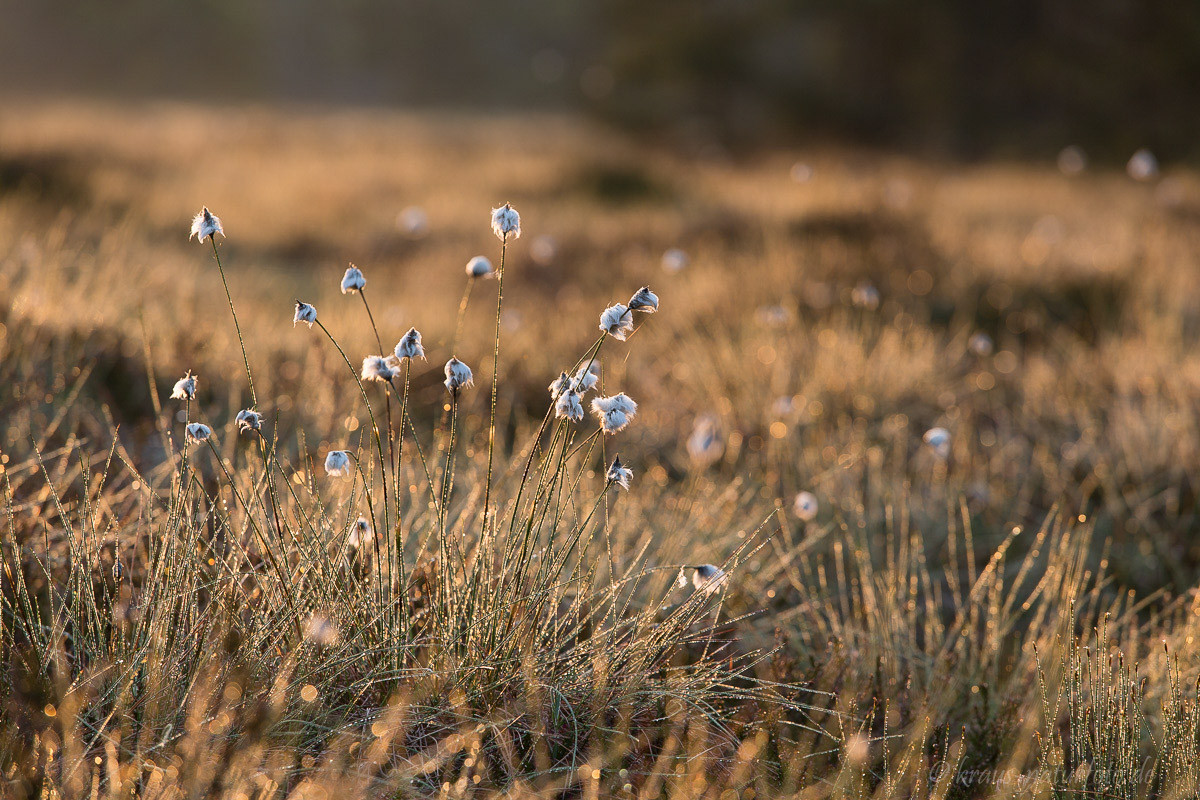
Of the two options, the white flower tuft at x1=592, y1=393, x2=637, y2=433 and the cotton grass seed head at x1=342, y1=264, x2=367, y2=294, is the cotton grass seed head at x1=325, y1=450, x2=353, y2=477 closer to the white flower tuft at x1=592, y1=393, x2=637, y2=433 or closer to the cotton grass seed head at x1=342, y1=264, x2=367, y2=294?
the cotton grass seed head at x1=342, y1=264, x2=367, y2=294

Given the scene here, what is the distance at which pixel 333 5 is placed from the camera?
128ft

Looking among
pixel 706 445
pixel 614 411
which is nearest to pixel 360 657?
pixel 614 411

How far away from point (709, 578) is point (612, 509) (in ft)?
3.72

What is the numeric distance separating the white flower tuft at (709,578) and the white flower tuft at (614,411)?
1.38 ft

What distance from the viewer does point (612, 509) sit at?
10.2 ft

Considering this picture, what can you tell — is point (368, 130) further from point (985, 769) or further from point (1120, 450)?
point (985, 769)

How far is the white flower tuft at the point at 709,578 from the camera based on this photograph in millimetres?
1935

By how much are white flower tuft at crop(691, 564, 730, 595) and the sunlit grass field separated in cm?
3

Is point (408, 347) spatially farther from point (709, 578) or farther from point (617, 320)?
point (709, 578)

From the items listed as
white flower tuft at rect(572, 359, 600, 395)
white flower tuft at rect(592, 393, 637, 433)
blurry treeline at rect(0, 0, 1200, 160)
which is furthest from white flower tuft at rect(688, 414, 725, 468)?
blurry treeline at rect(0, 0, 1200, 160)

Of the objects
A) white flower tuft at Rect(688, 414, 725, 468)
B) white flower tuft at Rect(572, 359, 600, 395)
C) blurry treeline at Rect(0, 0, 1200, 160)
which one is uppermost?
blurry treeline at Rect(0, 0, 1200, 160)

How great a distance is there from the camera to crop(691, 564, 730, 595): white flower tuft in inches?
76.2

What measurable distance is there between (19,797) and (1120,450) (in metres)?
3.96

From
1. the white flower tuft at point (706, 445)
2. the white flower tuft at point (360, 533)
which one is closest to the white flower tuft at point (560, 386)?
the white flower tuft at point (360, 533)
